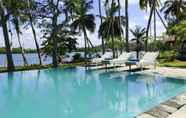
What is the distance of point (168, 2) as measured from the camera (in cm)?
3238

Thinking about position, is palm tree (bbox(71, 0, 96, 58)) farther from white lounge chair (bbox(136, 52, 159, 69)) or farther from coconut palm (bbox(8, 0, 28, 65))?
white lounge chair (bbox(136, 52, 159, 69))

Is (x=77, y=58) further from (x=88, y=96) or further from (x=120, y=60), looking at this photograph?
(x=88, y=96)

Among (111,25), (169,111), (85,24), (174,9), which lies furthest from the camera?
(174,9)

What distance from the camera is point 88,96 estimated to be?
862 cm

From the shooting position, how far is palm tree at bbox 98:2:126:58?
922 inches

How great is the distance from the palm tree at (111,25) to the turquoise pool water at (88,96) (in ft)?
37.5

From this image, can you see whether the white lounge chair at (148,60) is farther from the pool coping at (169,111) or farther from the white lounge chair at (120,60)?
the pool coping at (169,111)

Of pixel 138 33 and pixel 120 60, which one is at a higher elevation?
pixel 138 33

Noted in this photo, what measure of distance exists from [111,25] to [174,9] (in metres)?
10.3

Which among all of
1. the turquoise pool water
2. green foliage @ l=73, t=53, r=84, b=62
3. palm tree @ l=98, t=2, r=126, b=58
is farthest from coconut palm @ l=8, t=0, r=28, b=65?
the turquoise pool water

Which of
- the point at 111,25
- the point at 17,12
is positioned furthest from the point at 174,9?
the point at 17,12

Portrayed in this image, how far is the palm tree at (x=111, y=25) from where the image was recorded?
23409mm

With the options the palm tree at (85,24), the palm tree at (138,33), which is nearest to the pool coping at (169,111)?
the palm tree at (85,24)

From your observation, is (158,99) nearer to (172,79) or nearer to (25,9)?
(172,79)
